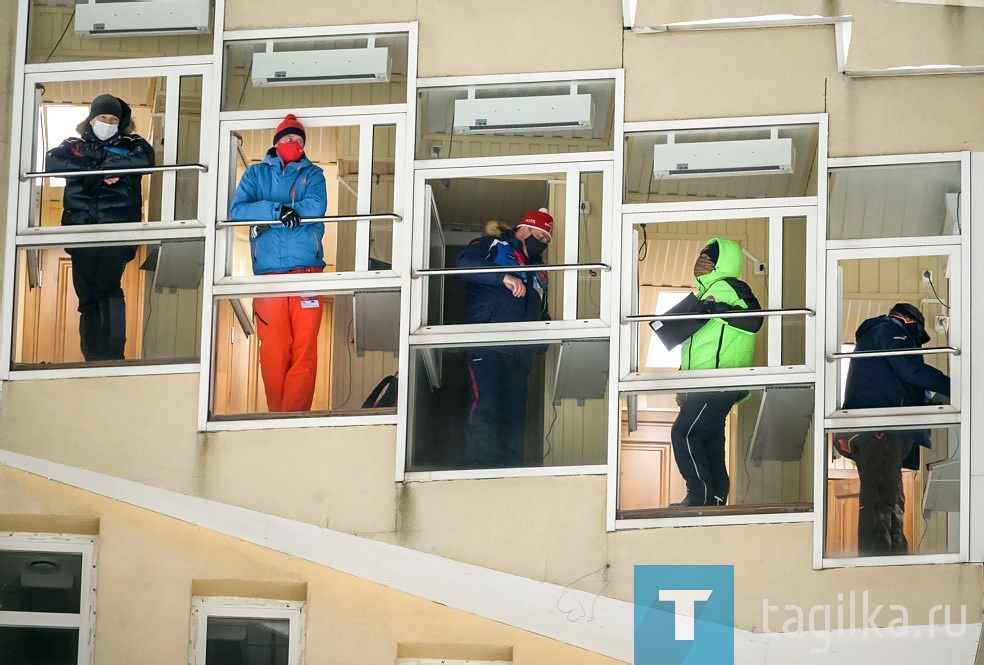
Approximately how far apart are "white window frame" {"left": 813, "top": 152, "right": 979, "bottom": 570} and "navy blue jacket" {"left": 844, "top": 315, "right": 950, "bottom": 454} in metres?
0.06

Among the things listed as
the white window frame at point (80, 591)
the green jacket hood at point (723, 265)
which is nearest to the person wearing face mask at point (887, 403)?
the green jacket hood at point (723, 265)

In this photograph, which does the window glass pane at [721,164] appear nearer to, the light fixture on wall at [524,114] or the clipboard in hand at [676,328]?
the light fixture on wall at [524,114]

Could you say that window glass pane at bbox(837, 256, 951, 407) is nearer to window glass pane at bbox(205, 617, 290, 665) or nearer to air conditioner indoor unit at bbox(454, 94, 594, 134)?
air conditioner indoor unit at bbox(454, 94, 594, 134)

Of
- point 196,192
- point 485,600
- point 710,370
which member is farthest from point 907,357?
point 196,192

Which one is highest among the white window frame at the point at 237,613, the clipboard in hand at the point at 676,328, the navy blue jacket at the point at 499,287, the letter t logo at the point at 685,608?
the navy blue jacket at the point at 499,287

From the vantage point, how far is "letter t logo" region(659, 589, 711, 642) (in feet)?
29.7

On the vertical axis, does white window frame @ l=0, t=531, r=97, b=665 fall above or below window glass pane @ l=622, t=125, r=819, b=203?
below

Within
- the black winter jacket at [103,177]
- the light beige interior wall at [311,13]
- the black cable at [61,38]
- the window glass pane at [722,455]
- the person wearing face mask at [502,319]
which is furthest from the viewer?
the black cable at [61,38]

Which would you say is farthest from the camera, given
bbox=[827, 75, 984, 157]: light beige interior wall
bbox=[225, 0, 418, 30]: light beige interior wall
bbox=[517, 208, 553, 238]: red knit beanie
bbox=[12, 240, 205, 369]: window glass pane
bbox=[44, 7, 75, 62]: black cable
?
bbox=[44, 7, 75, 62]: black cable

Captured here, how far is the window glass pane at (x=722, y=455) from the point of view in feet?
30.0

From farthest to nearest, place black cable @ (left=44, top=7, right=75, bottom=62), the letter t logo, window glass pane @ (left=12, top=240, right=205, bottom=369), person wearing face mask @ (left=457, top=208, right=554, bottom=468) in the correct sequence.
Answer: black cable @ (left=44, top=7, right=75, bottom=62), window glass pane @ (left=12, top=240, right=205, bottom=369), person wearing face mask @ (left=457, top=208, right=554, bottom=468), the letter t logo

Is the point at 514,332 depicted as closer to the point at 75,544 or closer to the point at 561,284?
the point at 561,284

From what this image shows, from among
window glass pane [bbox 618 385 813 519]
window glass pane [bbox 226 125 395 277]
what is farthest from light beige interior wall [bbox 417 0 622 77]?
window glass pane [bbox 618 385 813 519]

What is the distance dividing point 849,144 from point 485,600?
3167mm
